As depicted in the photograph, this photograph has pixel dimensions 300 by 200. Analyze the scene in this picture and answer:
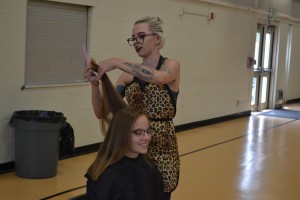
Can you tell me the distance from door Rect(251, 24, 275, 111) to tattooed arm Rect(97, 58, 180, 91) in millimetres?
9307

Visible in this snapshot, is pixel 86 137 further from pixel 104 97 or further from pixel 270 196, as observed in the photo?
pixel 104 97

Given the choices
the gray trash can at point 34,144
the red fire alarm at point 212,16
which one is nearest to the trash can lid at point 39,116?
the gray trash can at point 34,144

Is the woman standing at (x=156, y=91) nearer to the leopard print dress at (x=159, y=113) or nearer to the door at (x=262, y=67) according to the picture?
the leopard print dress at (x=159, y=113)

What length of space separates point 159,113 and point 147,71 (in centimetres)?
24

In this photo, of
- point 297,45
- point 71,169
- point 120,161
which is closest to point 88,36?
point 71,169

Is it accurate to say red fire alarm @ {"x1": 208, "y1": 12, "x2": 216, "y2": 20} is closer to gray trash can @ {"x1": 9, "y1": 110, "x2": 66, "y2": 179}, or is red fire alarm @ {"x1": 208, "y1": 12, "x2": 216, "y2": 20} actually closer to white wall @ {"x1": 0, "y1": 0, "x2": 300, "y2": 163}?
white wall @ {"x1": 0, "y1": 0, "x2": 300, "y2": 163}

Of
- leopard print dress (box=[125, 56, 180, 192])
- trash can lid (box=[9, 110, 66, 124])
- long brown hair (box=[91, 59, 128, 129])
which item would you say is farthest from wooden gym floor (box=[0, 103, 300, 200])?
long brown hair (box=[91, 59, 128, 129])

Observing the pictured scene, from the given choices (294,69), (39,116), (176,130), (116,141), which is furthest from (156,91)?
(294,69)

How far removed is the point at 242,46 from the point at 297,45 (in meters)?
4.22

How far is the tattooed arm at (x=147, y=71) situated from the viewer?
6.73ft

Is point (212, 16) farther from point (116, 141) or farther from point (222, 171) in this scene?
point (116, 141)

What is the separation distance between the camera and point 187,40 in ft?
26.6

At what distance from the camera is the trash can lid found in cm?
488

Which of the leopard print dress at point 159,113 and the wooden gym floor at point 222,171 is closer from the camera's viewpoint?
the leopard print dress at point 159,113
